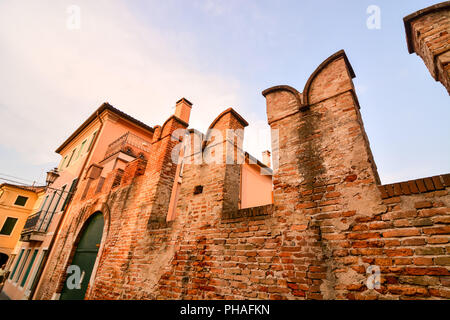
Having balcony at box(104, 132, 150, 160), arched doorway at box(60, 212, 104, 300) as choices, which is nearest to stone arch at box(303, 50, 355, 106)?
arched doorway at box(60, 212, 104, 300)

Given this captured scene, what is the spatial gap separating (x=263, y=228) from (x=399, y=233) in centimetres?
148

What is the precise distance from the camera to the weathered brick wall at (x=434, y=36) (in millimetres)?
2572

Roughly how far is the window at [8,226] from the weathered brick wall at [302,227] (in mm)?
26417

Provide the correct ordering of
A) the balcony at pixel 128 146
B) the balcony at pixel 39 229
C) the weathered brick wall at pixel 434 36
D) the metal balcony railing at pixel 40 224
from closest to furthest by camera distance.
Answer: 1. the weathered brick wall at pixel 434 36
2. the balcony at pixel 128 146
3. the balcony at pixel 39 229
4. the metal balcony railing at pixel 40 224

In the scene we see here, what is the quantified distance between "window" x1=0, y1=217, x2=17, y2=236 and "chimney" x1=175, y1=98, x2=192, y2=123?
27967 millimetres

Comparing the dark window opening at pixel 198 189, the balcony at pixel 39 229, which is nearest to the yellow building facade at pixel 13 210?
the balcony at pixel 39 229

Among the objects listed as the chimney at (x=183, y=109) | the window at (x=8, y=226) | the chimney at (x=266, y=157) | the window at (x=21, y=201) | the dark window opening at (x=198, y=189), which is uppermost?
the chimney at (x=266, y=157)

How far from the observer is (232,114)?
14.8 ft

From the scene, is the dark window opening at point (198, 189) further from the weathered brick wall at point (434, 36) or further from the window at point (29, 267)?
the window at point (29, 267)

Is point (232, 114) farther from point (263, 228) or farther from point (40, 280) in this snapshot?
point (40, 280)

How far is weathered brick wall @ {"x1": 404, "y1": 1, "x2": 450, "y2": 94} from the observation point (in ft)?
8.44

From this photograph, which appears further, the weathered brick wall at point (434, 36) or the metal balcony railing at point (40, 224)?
the metal balcony railing at point (40, 224)

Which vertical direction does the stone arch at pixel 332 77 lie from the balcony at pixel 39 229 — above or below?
above
